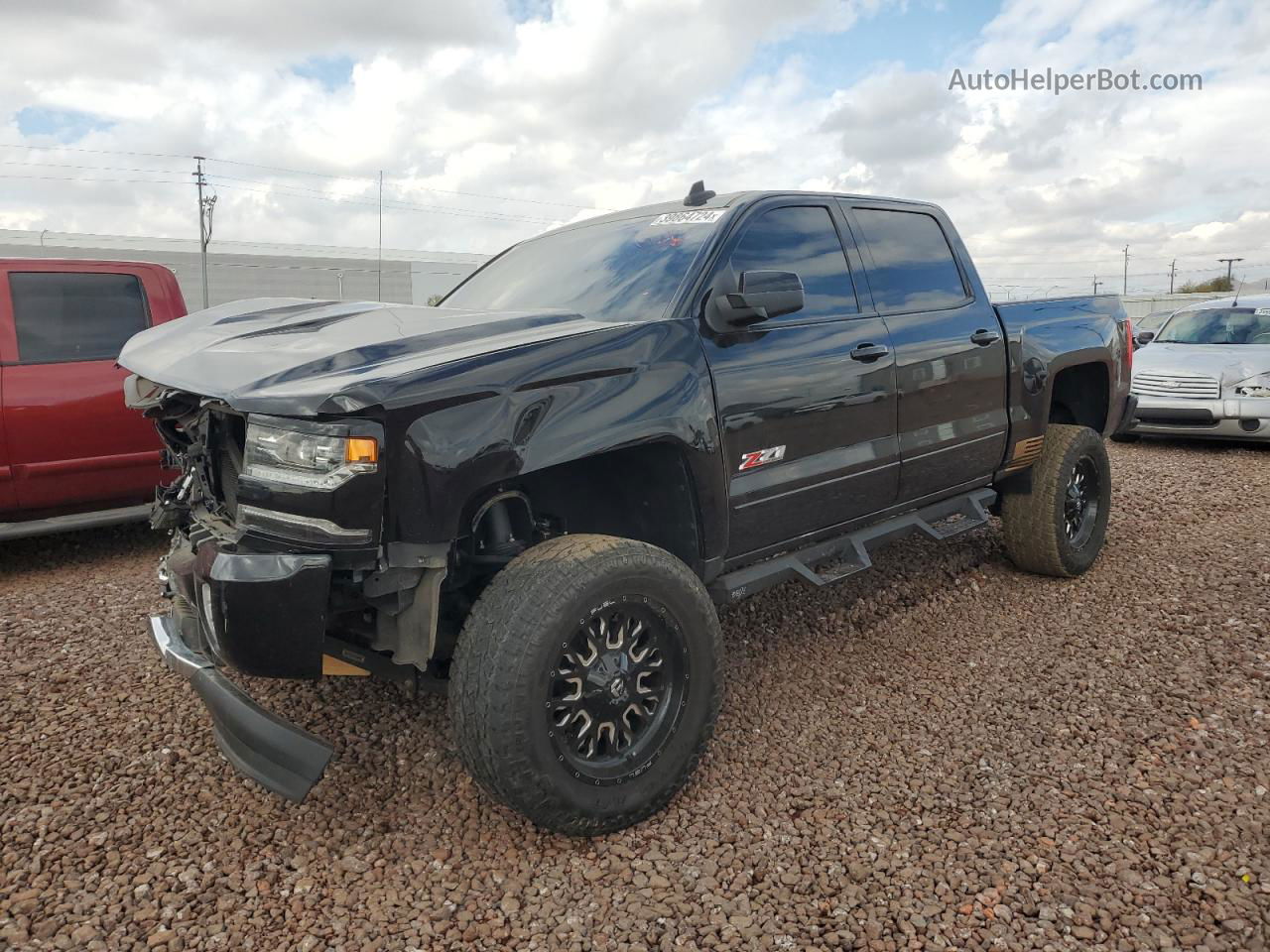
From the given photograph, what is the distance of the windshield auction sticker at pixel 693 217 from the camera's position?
10.9 ft

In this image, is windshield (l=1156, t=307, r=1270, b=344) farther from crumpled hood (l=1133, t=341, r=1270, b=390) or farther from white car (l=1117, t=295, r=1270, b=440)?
crumpled hood (l=1133, t=341, r=1270, b=390)

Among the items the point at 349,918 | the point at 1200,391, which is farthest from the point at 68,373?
the point at 1200,391

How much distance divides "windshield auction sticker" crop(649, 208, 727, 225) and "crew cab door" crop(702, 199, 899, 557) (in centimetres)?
11

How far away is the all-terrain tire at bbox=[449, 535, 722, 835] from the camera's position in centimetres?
238

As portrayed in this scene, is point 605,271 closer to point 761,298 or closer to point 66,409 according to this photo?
point 761,298

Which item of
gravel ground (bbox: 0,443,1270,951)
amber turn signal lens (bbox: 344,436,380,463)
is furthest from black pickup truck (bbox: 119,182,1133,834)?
gravel ground (bbox: 0,443,1270,951)

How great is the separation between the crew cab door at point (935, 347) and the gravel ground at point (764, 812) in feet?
2.71

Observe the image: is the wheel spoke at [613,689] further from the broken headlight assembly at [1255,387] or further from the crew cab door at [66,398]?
the broken headlight assembly at [1255,387]

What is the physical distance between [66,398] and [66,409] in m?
0.06

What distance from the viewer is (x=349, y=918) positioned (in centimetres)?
229

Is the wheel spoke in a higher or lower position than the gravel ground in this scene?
higher

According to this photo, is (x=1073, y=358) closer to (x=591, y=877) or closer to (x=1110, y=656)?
(x=1110, y=656)

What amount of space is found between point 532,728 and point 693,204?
218cm

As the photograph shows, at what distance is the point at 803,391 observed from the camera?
3.24 meters
